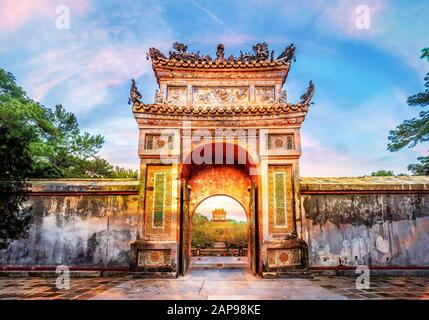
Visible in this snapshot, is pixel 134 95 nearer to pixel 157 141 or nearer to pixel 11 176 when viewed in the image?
pixel 157 141

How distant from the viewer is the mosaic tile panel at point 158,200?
8.61m

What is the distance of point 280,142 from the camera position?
9.26 m

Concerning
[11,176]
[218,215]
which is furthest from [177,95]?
[218,215]

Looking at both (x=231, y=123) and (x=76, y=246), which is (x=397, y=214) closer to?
(x=231, y=123)

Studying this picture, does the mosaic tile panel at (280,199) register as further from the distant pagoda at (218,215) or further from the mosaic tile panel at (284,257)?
the distant pagoda at (218,215)

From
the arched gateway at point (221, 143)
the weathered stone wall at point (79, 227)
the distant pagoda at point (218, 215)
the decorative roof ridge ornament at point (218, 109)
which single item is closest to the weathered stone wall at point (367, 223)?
the arched gateway at point (221, 143)

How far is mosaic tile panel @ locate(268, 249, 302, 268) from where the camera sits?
8.36 metres

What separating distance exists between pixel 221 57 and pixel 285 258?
7.57m

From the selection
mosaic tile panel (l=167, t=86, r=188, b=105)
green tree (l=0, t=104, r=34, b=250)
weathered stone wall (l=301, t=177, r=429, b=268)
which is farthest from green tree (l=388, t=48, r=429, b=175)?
green tree (l=0, t=104, r=34, b=250)

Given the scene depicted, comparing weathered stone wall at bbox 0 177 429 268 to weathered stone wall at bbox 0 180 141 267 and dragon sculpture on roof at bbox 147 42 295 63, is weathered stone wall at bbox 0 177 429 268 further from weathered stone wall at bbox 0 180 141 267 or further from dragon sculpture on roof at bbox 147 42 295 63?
dragon sculpture on roof at bbox 147 42 295 63

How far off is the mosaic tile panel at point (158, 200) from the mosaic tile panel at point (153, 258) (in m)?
0.58

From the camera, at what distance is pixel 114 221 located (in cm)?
927

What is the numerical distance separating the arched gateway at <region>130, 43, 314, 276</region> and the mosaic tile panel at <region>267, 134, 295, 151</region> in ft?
0.11

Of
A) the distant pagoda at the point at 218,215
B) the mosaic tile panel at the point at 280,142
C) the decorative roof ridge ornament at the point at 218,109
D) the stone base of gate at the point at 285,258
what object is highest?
the decorative roof ridge ornament at the point at 218,109
